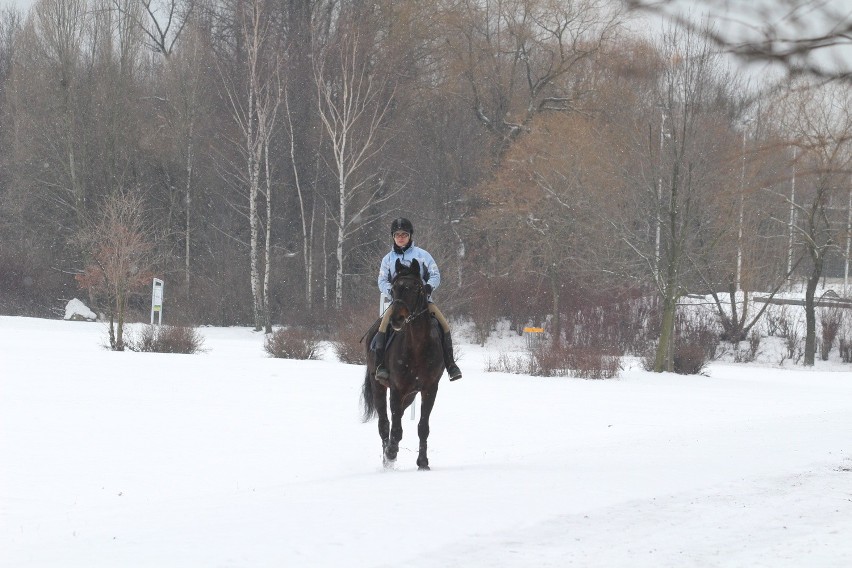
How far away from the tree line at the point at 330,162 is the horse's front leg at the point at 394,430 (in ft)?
77.8

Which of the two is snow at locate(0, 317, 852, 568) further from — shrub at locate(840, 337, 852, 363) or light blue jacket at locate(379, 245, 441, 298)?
shrub at locate(840, 337, 852, 363)

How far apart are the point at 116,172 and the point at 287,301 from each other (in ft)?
37.7

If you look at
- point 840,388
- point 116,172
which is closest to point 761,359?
point 840,388

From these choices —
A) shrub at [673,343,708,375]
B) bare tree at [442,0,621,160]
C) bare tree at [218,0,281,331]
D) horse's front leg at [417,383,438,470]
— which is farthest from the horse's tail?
bare tree at [442,0,621,160]

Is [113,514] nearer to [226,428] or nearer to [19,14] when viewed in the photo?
[226,428]

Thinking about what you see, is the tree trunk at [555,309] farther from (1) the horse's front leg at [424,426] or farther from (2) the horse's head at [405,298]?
(2) the horse's head at [405,298]

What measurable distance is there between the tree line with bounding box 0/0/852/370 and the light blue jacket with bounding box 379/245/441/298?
23.7 metres

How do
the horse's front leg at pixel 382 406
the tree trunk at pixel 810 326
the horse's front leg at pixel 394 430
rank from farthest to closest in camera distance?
the tree trunk at pixel 810 326 < the horse's front leg at pixel 382 406 < the horse's front leg at pixel 394 430

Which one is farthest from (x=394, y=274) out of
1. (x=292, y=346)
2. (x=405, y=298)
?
(x=292, y=346)

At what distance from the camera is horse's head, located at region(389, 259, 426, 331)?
10.3 m

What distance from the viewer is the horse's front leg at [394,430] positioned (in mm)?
11141

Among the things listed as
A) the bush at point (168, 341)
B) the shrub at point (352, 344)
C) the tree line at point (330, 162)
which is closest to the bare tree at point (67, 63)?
the tree line at point (330, 162)

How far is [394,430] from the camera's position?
1140 centimetres

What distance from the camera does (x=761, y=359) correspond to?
38.1 m
